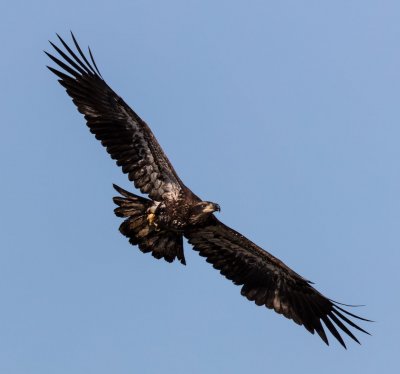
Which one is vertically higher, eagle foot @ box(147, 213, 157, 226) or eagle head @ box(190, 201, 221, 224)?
eagle head @ box(190, 201, 221, 224)

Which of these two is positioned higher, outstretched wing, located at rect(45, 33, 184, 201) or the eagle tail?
outstretched wing, located at rect(45, 33, 184, 201)

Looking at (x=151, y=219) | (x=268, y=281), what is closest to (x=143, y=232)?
(x=151, y=219)

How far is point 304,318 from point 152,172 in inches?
169

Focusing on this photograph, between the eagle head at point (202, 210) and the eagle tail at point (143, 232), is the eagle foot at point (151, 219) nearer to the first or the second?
the eagle tail at point (143, 232)

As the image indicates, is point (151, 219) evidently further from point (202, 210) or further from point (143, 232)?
point (202, 210)

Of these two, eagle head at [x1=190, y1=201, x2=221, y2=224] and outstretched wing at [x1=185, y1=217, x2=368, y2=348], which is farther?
outstretched wing at [x1=185, y1=217, x2=368, y2=348]

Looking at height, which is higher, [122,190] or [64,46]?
[64,46]

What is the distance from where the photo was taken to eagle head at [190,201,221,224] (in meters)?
15.1

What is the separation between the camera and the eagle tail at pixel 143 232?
50.0 feet

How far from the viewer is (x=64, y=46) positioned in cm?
1570

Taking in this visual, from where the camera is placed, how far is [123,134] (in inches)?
619

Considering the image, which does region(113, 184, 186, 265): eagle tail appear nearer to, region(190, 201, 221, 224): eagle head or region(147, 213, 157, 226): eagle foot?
region(147, 213, 157, 226): eagle foot

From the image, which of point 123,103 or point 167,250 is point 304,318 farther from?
point 123,103

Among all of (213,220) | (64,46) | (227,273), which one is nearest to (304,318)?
(227,273)
